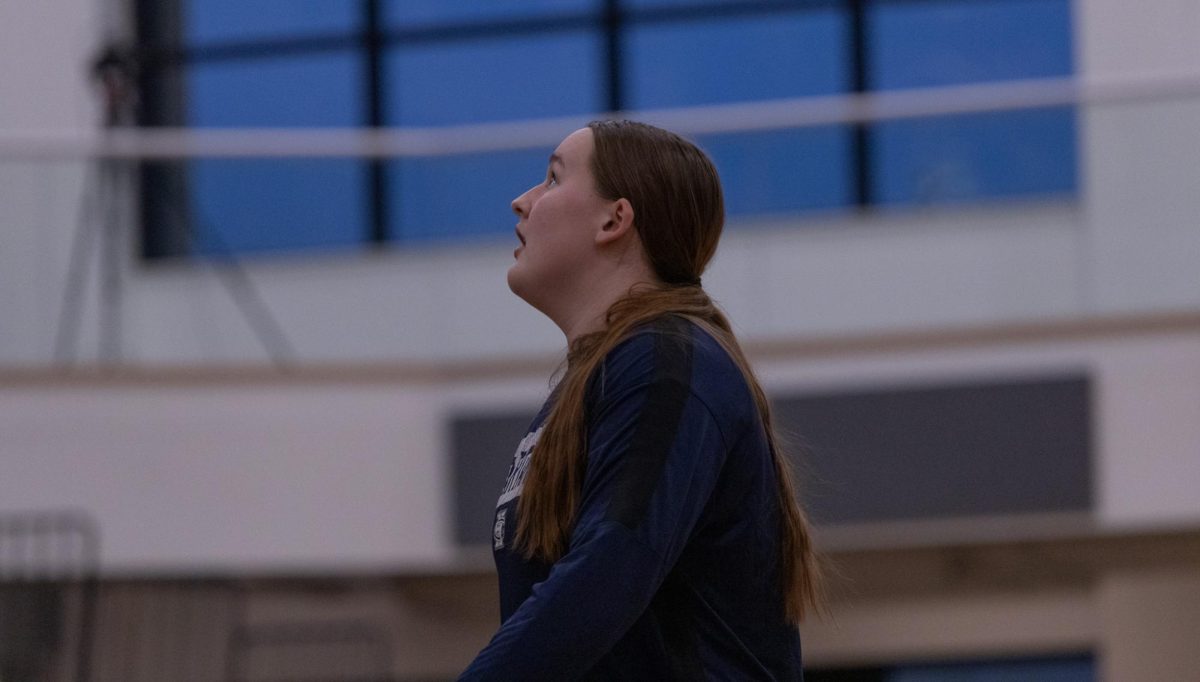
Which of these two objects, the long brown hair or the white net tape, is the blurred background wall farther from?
the long brown hair

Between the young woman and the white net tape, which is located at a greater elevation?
the white net tape

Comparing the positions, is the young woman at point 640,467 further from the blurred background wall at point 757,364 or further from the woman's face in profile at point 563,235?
the blurred background wall at point 757,364

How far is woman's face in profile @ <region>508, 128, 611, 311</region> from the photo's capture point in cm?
186

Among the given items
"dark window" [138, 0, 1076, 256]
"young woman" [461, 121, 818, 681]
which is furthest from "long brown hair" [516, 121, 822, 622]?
"dark window" [138, 0, 1076, 256]

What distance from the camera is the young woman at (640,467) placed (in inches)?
62.5

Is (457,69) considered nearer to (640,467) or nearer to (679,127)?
(679,127)

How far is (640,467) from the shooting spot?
1626mm

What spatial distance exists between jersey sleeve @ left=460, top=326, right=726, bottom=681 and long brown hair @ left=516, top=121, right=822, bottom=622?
0.03 meters

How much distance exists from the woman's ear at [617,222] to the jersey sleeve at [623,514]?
0.16 m

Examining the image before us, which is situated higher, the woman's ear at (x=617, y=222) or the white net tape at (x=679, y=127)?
the white net tape at (x=679, y=127)

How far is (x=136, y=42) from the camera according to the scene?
35.1ft

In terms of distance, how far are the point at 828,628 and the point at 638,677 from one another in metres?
7.56

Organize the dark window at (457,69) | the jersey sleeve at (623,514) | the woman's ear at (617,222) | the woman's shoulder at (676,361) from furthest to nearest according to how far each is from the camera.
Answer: the dark window at (457,69) → the woman's ear at (617,222) → the woman's shoulder at (676,361) → the jersey sleeve at (623,514)

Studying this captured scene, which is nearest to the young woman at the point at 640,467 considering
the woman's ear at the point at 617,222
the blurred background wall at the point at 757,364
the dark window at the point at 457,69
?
the woman's ear at the point at 617,222
